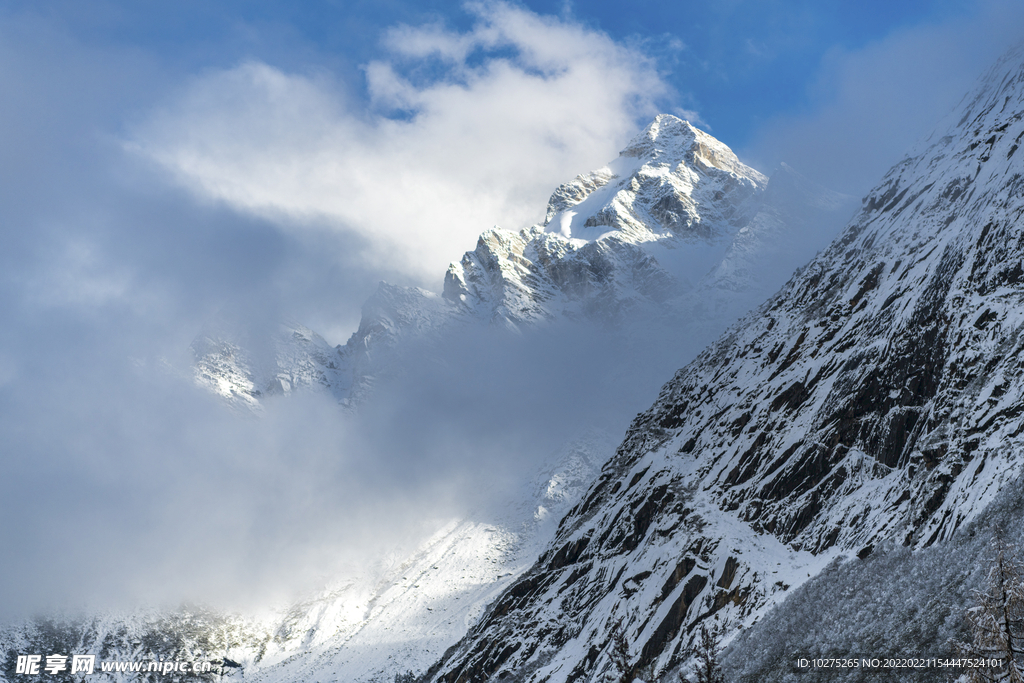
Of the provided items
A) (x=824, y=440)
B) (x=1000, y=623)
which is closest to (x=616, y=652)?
(x=824, y=440)

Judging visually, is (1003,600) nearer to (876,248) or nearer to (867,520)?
(867,520)

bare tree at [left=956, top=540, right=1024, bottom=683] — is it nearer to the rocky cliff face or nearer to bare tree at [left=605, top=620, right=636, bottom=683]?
the rocky cliff face

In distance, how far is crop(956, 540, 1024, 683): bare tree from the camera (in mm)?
16297

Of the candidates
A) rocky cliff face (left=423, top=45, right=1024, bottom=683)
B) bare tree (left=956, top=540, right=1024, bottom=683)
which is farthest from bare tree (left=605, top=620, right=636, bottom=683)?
bare tree (left=956, top=540, right=1024, bottom=683)

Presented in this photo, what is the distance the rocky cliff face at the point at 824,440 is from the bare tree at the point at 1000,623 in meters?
27.7

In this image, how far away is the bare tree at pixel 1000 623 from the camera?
53.5 feet

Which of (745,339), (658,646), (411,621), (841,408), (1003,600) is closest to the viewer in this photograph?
(1003,600)

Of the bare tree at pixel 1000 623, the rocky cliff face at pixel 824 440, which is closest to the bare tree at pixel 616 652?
the rocky cliff face at pixel 824 440

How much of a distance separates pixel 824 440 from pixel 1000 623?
4976cm

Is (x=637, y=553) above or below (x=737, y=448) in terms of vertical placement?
below

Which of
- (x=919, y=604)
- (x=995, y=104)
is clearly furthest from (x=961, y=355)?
(x=995, y=104)

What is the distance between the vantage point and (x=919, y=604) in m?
37.1

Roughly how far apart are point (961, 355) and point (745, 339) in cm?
4280

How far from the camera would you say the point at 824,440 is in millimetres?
63031
